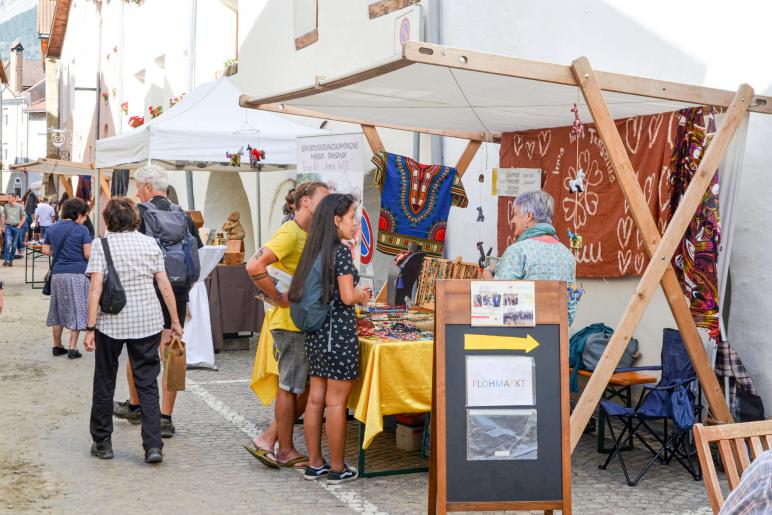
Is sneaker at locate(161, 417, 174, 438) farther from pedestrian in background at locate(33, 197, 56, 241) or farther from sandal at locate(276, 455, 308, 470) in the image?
pedestrian in background at locate(33, 197, 56, 241)

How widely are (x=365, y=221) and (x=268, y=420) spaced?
2178mm

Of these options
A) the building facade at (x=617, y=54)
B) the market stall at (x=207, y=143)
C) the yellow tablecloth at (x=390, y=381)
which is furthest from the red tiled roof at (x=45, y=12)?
the yellow tablecloth at (x=390, y=381)

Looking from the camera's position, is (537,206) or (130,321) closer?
(537,206)

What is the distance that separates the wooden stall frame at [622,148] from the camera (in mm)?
4656

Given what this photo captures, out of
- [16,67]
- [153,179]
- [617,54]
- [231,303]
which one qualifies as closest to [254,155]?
[231,303]

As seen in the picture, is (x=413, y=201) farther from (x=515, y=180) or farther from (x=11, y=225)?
(x=11, y=225)

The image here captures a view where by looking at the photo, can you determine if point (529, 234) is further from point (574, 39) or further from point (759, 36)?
point (574, 39)

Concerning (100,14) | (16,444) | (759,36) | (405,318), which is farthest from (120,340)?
(100,14)

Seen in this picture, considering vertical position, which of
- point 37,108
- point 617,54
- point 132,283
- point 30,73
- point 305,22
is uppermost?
point 30,73

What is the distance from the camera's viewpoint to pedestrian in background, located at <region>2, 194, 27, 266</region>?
23141 millimetres

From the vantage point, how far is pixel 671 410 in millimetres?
5312

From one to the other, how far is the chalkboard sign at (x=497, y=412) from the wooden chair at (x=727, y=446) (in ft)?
Result: 4.25

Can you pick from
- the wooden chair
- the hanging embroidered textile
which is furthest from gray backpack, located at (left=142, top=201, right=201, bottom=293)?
the wooden chair

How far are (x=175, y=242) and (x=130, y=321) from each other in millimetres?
916
